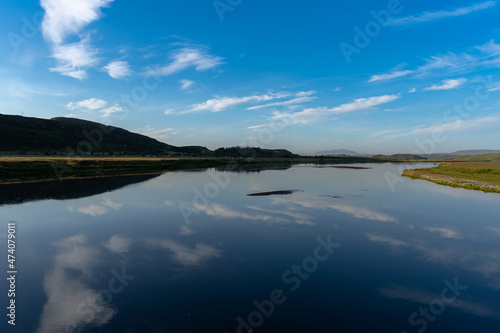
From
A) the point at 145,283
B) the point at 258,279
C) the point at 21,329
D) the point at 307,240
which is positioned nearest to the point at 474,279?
the point at 307,240

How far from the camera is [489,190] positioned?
147 feet

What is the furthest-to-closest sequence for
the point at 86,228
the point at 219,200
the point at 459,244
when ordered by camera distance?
the point at 219,200 → the point at 86,228 → the point at 459,244

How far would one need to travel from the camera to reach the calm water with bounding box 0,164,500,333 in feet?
32.1

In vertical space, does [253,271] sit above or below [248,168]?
below

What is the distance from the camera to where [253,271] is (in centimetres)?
1386

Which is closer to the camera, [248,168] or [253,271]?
[253,271]

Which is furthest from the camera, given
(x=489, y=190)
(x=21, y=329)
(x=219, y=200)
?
(x=489, y=190)

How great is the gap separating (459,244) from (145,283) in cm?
2219

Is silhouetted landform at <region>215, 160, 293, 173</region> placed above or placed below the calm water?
above

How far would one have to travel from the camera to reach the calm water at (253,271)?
9781mm

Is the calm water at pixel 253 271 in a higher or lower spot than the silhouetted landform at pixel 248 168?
lower

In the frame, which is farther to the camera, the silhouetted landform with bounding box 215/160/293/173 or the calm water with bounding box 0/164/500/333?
the silhouetted landform with bounding box 215/160/293/173

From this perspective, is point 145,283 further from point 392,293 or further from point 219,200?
point 219,200

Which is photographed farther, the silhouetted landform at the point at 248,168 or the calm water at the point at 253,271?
the silhouetted landform at the point at 248,168
